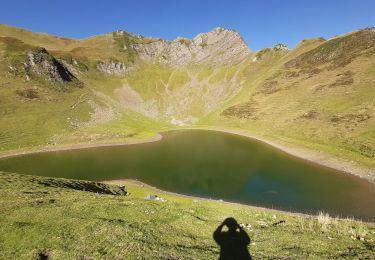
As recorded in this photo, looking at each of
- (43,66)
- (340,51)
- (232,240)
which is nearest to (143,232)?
(232,240)

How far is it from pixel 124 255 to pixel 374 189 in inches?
2403

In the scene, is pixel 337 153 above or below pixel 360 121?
below

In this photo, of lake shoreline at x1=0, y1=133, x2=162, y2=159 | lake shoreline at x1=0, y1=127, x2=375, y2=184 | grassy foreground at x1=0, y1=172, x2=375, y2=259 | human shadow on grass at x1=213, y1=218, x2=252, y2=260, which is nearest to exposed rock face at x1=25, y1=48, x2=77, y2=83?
lake shoreline at x1=0, y1=133, x2=162, y2=159

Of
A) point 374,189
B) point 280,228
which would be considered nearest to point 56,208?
point 280,228

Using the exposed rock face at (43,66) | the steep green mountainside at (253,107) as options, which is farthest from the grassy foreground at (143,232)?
the exposed rock face at (43,66)

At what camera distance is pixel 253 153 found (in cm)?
10306

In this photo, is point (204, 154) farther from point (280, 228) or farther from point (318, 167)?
point (280, 228)

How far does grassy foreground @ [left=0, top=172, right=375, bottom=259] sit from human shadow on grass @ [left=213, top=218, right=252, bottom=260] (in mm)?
506

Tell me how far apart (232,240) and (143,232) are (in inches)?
250

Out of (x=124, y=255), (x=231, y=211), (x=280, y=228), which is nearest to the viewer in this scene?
(x=124, y=255)

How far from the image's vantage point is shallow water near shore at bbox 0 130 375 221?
58406mm

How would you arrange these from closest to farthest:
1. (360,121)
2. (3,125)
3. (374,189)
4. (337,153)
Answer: (374,189), (337,153), (360,121), (3,125)

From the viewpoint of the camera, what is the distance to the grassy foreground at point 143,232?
18.8 meters

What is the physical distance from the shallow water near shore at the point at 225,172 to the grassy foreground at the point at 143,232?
29652mm
